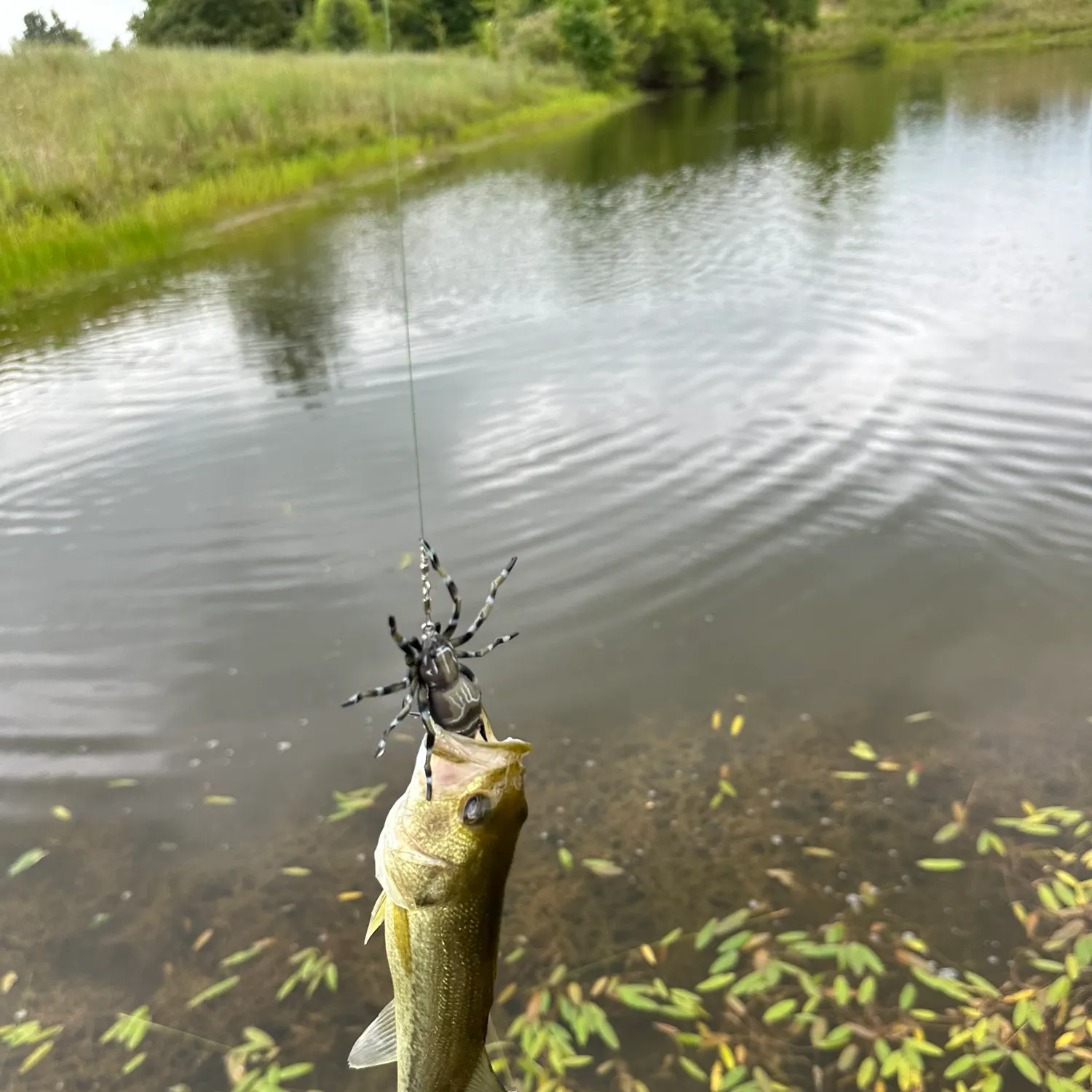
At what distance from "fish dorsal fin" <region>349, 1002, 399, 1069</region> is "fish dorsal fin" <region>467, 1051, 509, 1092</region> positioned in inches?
9.0

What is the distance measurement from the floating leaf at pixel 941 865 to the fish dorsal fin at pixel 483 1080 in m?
2.77

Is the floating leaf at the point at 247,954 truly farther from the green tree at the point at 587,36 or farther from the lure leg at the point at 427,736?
the green tree at the point at 587,36

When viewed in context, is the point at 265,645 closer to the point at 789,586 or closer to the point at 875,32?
the point at 789,586

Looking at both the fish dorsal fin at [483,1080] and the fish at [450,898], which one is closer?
the fish at [450,898]

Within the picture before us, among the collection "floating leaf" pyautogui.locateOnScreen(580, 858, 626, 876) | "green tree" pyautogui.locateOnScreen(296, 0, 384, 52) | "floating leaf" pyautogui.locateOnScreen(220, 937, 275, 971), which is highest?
"green tree" pyautogui.locateOnScreen(296, 0, 384, 52)

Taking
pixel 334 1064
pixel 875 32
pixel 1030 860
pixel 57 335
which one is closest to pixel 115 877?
pixel 334 1064

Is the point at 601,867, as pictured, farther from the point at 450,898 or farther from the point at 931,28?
the point at 931,28

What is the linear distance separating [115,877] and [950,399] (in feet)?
24.7

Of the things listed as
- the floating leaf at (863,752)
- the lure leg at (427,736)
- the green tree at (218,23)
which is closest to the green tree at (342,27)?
the green tree at (218,23)

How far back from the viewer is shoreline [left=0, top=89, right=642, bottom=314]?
542 inches

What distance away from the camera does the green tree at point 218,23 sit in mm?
45469

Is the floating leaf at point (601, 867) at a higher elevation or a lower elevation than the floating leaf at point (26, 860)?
lower

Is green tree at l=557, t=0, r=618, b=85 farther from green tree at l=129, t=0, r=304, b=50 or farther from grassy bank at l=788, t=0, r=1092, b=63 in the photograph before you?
grassy bank at l=788, t=0, r=1092, b=63

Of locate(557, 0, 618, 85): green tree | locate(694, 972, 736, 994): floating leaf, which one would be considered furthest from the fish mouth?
locate(557, 0, 618, 85): green tree
